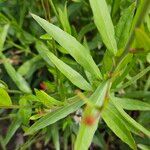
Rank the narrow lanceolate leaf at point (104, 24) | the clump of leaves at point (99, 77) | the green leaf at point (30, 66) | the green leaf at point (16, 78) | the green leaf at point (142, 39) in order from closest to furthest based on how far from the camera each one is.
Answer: the green leaf at point (142, 39), the clump of leaves at point (99, 77), the narrow lanceolate leaf at point (104, 24), the green leaf at point (16, 78), the green leaf at point (30, 66)

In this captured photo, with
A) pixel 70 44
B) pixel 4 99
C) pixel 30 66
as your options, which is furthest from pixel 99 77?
pixel 30 66

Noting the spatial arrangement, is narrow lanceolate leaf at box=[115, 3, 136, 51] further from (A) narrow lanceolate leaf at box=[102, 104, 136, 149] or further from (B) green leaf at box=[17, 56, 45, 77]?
(B) green leaf at box=[17, 56, 45, 77]

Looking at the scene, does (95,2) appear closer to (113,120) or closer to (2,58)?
(113,120)

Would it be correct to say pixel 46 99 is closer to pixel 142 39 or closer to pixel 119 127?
pixel 119 127

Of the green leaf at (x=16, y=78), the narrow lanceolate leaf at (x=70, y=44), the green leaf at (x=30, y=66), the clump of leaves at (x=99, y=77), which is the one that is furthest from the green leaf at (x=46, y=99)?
the green leaf at (x=30, y=66)

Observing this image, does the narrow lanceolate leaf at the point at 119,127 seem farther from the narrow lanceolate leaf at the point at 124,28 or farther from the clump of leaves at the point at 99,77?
the narrow lanceolate leaf at the point at 124,28

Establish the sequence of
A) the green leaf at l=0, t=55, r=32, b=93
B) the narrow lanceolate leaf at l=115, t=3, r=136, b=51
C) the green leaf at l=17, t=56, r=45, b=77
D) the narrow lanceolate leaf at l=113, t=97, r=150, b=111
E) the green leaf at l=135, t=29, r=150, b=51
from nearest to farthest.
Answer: the green leaf at l=135, t=29, r=150, b=51 → the narrow lanceolate leaf at l=115, t=3, r=136, b=51 → the narrow lanceolate leaf at l=113, t=97, r=150, b=111 → the green leaf at l=0, t=55, r=32, b=93 → the green leaf at l=17, t=56, r=45, b=77

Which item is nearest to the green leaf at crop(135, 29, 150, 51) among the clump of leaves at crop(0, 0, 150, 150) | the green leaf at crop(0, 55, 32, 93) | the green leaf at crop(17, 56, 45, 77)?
the clump of leaves at crop(0, 0, 150, 150)
